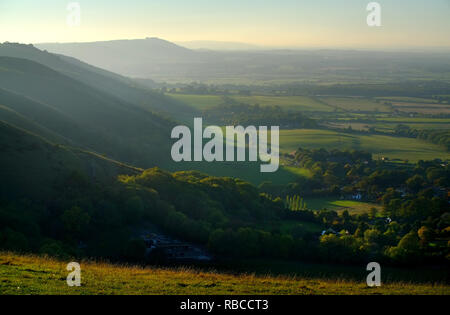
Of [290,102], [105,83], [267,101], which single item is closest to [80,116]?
[105,83]

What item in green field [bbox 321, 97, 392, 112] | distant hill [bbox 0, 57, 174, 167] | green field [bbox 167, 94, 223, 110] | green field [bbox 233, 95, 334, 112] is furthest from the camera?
green field [bbox 167, 94, 223, 110]

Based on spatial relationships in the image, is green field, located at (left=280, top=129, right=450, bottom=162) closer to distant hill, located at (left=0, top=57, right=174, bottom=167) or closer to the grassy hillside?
distant hill, located at (left=0, top=57, right=174, bottom=167)

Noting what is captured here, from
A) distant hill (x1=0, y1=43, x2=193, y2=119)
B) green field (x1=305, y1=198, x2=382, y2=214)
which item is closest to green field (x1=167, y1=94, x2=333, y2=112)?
distant hill (x1=0, y1=43, x2=193, y2=119)

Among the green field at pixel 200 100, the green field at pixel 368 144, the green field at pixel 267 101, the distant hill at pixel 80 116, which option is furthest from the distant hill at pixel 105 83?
the green field at pixel 368 144
